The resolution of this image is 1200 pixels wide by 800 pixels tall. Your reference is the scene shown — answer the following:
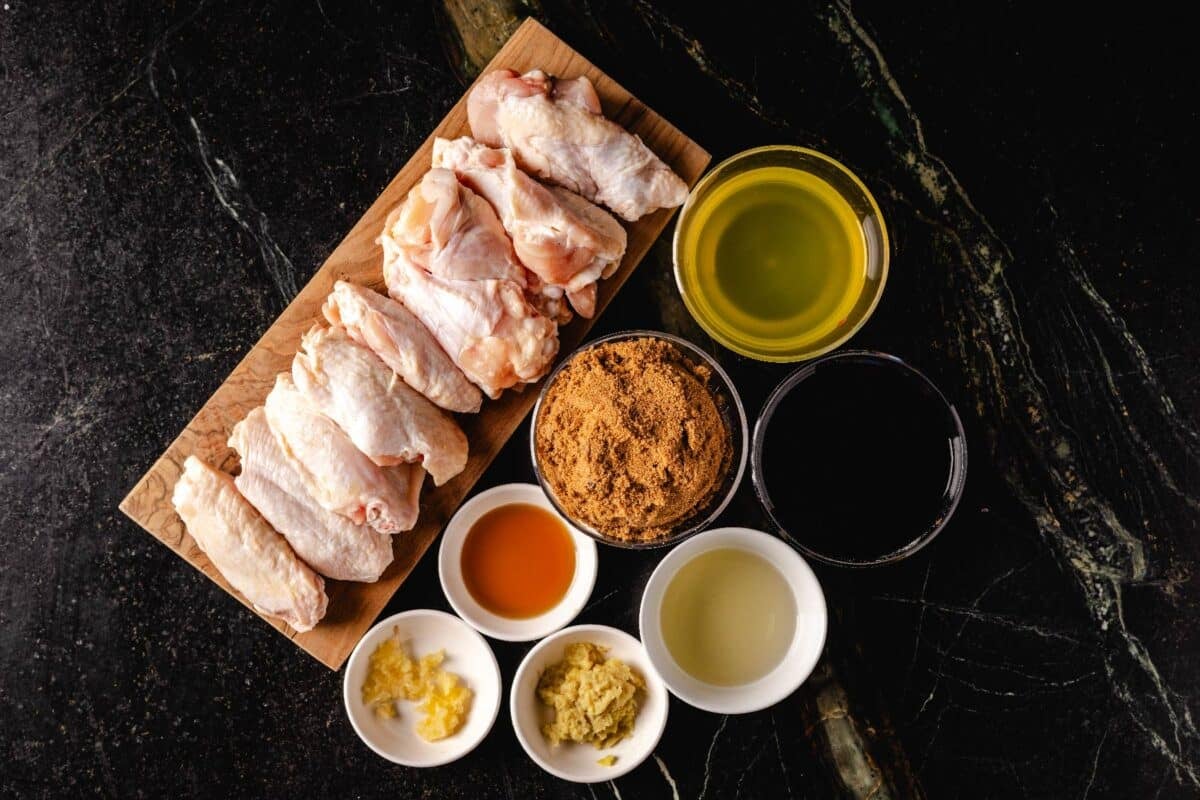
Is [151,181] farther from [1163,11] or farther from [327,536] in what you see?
[1163,11]

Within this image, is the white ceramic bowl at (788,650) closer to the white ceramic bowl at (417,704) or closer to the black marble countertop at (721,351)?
the black marble countertop at (721,351)

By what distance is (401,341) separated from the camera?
1888 mm

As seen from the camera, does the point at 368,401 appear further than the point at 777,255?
No

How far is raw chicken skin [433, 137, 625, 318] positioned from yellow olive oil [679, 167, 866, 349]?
21cm

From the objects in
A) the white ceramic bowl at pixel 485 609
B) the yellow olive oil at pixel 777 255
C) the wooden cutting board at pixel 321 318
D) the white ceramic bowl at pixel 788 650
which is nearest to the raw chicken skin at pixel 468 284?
the wooden cutting board at pixel 321 318

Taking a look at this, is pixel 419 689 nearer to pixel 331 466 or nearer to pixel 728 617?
pixel 331 466

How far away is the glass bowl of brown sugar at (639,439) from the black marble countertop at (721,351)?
0.24 meters

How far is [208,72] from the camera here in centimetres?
218

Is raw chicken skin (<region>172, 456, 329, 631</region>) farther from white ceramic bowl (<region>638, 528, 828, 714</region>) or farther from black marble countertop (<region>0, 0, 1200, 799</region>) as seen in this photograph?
white ceramic bowl (<region>638, 528, 828, 714</region>)

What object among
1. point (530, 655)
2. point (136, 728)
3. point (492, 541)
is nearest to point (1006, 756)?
point (530, 655)

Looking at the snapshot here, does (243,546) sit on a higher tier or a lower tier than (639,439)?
lower

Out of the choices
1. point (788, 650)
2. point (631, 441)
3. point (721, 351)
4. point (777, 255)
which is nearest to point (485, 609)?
point (631, 441)

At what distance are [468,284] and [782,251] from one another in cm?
72

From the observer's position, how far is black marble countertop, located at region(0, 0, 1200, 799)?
213cm
